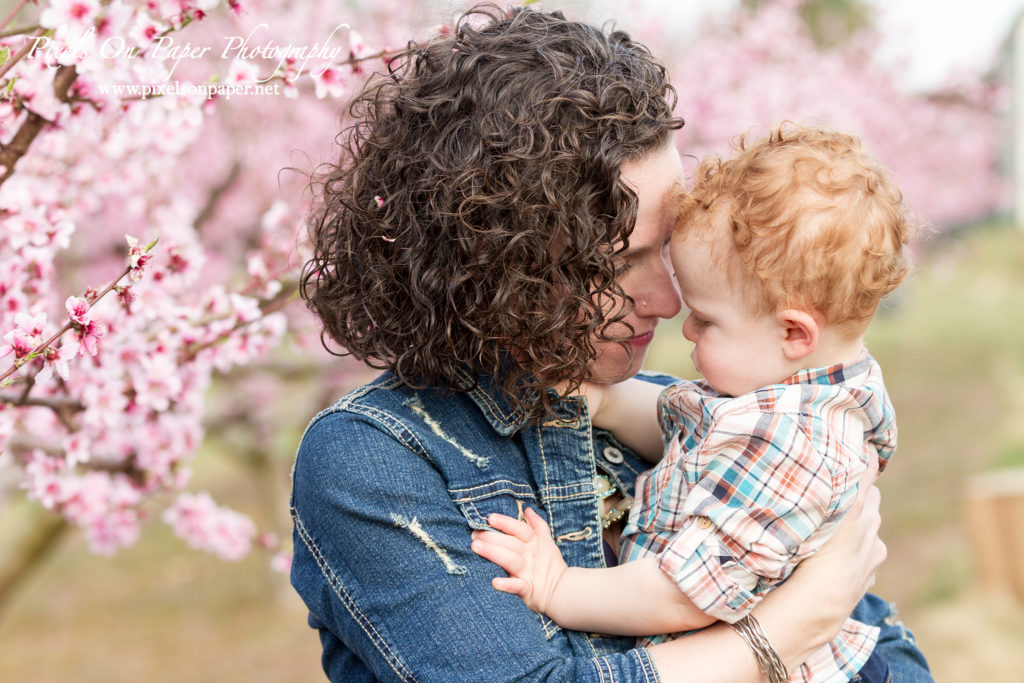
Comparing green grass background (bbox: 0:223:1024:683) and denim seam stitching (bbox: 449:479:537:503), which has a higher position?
green grass background (bbox: 0:223:1024:683)

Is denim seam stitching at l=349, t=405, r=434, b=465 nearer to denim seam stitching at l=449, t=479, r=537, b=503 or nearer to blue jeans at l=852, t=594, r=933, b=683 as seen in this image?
denim seam stitching at l=449, t=479, r=537, b=503

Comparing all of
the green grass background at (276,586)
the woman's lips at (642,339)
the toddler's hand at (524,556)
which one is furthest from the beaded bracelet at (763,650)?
the green grass background at (276,586)

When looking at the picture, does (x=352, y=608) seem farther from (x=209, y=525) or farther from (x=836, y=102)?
(x=836, y=102)

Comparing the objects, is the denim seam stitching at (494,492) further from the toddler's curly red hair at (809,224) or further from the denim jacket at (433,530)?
the toddler's curly red hair at (809,224)

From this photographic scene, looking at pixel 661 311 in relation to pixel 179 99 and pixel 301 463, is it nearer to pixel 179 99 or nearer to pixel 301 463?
pixel 301 463

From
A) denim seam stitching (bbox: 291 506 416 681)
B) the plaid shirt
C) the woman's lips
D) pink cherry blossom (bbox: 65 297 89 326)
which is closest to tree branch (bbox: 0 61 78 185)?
pink cherry blossom (bbox: 65 297 89 326)

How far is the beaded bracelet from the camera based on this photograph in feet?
4.82

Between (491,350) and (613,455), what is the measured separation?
1.23 feet

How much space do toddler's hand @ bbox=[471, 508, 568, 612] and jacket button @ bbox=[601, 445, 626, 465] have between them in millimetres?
255

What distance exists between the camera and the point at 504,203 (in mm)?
1460

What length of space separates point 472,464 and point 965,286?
56.7 feet

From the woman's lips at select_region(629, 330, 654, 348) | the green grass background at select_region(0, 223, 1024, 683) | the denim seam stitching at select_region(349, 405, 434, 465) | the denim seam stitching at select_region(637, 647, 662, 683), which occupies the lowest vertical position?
the denim seam stitching at select_region(637, 647, 662, 683)

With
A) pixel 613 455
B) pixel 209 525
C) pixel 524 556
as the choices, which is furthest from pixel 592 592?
pixel 209 525

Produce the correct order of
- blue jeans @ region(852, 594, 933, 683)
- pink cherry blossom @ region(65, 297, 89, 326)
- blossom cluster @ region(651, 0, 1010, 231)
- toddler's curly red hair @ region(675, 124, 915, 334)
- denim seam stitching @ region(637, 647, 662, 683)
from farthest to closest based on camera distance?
blossom cluster @ region(651, 0, 1010, 231) → blue jeans @ region(852, 594, 933, 683) → toddler's curly red hair @ region(675, 124, 915, 334) → denim seam stitching @ region(637, 647, 662, 683) → pink cherry blossom @ region(65, 297, 89, 326)
